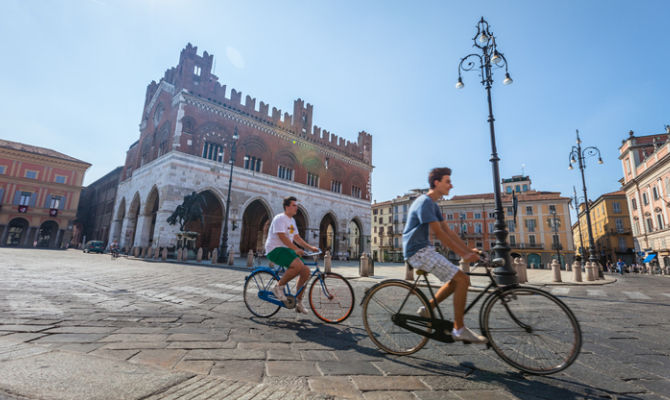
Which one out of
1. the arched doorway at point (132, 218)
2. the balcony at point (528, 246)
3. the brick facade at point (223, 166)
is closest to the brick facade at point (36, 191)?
the brick facade at point (223, 166)

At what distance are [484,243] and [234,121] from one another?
3740 centimetres

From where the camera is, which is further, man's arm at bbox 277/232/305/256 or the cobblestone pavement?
man's arm at bbox 277/232/305/256

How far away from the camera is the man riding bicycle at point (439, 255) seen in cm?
233

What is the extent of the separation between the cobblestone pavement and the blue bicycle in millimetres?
163

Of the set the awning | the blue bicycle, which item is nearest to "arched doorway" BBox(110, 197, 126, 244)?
the blue bicycle

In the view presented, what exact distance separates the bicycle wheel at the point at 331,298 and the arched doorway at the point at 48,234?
153 ft

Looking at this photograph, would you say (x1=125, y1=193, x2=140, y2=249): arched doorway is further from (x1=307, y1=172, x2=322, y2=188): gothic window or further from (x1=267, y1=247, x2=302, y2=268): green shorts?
(x1=267, y1=247, x2=302, y2=268): green shorts

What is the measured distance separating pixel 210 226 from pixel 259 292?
71.0ft

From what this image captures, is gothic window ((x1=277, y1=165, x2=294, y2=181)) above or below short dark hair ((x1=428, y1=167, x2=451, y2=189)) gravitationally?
above

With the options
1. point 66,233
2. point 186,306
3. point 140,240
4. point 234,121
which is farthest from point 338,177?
point 66,233

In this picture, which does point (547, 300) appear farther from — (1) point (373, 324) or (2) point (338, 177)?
(2) point (338, 177)

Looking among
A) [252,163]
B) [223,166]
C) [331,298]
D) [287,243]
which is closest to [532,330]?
[331,298]

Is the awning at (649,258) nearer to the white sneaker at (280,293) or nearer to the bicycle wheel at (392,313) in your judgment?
the bicycle wheel at (392,313)

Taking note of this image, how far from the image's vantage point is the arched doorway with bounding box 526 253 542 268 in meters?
40.5
